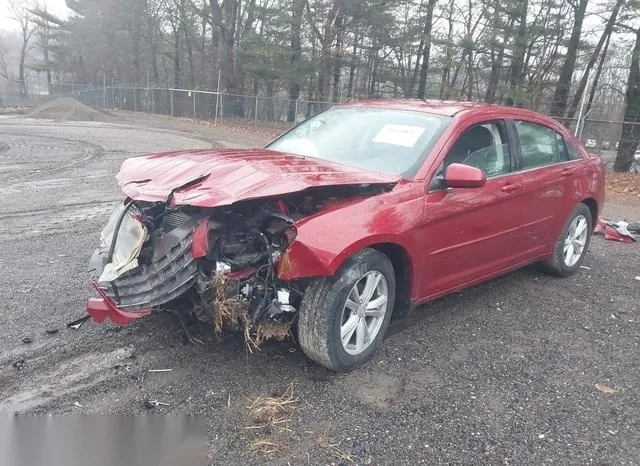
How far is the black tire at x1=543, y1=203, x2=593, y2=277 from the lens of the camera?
17.3ft

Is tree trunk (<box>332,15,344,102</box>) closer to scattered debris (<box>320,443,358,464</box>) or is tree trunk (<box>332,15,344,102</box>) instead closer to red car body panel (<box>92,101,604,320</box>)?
red car body panel (<box>92,101,604,320</box>)

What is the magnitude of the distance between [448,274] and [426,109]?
1.42m

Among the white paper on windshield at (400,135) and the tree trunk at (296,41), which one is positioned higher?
→ the tree trunk at (296,41)

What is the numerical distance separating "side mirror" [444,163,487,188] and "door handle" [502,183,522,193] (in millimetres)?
769

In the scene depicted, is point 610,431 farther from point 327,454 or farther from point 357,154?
point 357,154

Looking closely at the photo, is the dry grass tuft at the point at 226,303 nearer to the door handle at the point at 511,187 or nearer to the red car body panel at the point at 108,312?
the red car body panel at the point at 108,312

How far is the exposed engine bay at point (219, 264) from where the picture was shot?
299 cm

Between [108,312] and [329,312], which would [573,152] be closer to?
[329,312]

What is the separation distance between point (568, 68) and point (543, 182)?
17.8m

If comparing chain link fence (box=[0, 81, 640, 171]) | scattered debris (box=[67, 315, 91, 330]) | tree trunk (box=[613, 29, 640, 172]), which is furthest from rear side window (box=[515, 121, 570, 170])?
tree trunk (box=[613, 29, 640, 172])

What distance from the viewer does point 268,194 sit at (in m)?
2.95

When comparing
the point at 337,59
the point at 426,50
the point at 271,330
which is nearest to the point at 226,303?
the point at 271,330

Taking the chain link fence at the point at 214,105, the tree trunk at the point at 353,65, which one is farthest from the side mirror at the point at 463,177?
the tree trunk at the point at 353,65

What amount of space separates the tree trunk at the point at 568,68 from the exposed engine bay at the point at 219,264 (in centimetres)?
1894
